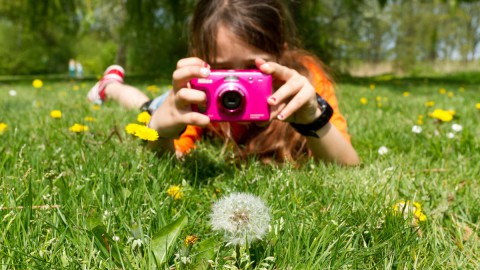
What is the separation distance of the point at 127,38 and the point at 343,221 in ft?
40.8

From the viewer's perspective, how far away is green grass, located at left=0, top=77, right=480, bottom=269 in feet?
3.05

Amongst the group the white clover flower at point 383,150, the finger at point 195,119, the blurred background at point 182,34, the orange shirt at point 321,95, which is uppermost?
the finger at point 195,119

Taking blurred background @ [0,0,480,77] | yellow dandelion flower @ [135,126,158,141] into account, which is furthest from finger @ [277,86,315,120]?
blurred background @ [0,0,480,77]

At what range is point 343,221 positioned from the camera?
3.45 feet

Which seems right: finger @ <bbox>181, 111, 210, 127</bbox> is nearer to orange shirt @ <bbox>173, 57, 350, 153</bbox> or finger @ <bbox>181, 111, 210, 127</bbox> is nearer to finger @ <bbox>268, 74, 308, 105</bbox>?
finger @ <bbox>268, 74, 308, 105</bbox>

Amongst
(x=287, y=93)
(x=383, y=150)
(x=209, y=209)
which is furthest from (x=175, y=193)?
(x=383, y=150)

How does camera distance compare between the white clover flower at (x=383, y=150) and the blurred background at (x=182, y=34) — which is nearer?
the white clover flower at (x=383, y=150)

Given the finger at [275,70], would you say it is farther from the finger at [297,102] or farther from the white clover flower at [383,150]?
the white clover flower at [383,150]

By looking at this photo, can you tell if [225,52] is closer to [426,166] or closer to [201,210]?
[201,210]

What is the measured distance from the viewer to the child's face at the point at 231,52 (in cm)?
170

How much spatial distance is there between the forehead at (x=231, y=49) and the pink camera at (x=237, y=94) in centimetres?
30

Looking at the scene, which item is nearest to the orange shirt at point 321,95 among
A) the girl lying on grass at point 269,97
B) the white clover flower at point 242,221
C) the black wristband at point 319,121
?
the girl lying on grass at point 269,97

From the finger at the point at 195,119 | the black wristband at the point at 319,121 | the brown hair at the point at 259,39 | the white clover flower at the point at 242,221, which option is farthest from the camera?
the brown hair at the point at 259,39

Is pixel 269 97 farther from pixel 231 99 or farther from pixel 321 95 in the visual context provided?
pixel 321 95
